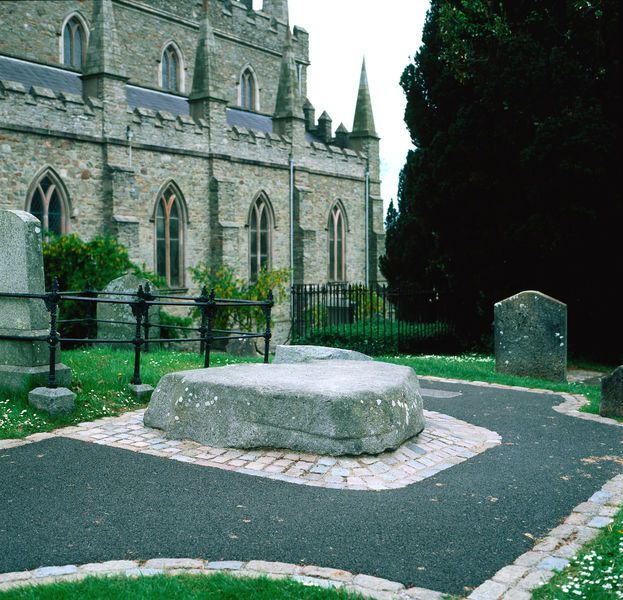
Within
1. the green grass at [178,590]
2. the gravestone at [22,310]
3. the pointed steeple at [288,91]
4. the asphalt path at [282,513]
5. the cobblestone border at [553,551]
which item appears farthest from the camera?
the pointed steeple at [288,91]

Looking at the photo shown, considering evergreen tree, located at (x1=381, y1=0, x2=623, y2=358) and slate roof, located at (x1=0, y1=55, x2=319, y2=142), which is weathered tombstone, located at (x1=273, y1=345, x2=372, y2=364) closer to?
evergreen tree, located at (x1=381, y1=0, x2=623, y2=358)

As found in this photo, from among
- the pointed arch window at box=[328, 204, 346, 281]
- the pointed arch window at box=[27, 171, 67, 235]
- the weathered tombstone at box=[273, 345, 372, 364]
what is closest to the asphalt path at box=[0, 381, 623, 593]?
the weathered tombstone at box=[273, 345, 372, 364]

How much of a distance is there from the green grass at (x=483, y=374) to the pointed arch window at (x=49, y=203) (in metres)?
11.0

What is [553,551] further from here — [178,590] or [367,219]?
[367,219]

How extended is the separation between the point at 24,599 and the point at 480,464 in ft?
13.3

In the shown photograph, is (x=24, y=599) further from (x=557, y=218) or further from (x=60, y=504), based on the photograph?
(x=557, y=218)

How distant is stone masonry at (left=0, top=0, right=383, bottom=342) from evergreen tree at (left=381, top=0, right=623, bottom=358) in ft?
28.9

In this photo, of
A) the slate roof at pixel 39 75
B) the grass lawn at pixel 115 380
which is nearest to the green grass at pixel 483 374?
the grass lawn at pixel 115 380

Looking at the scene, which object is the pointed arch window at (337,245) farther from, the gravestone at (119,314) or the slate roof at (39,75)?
Answer: the gravestone at (119,314)

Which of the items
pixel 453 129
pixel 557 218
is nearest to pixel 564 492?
pixel 557 218

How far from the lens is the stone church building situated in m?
20.8

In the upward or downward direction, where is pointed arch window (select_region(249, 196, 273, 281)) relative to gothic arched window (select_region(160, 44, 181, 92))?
downward

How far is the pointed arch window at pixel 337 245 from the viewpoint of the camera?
32250 mm

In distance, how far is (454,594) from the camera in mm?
3875
